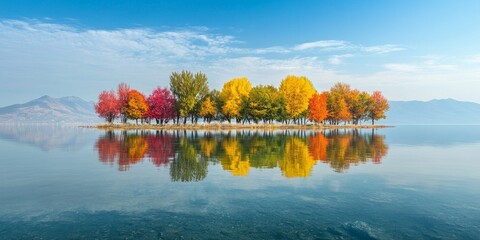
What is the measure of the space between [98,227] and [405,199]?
15.9 meters

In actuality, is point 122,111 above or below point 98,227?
above

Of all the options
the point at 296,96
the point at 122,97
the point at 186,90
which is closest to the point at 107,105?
the point at 122,97

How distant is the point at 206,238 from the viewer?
1173cm

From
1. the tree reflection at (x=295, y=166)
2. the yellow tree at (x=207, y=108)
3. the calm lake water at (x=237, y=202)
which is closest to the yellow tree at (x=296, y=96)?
the yellow tree at (x=207, y=108)

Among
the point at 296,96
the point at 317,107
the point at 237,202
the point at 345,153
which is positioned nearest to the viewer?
the point at 237,202

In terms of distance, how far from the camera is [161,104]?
135 meters

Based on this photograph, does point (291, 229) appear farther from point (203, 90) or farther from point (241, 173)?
point (203, 90)

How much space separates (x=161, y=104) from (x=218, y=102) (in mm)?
24753

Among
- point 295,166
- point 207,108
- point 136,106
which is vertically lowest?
point 295,166

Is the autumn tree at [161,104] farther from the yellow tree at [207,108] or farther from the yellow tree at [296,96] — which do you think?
the yellow tree at [296,96]

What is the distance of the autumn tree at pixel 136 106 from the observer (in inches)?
5221

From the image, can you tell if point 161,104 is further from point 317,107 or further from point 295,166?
point 295,166

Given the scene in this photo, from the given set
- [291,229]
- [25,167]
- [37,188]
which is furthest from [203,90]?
A: [291,229]

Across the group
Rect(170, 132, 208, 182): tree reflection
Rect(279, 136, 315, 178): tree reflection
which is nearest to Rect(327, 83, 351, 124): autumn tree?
Rect(279, 136, 315, 178): tree reflection
